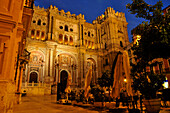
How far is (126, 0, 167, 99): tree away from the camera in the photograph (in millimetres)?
5320

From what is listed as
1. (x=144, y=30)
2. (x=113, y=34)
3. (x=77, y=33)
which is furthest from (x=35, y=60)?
(x=144, y=30)

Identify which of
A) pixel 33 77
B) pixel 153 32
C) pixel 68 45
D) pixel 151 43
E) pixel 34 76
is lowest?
pixel 33 77

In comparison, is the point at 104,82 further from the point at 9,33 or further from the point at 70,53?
the point at 9,33

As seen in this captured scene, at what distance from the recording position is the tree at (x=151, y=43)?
5320mm

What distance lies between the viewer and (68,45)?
30.5 metres

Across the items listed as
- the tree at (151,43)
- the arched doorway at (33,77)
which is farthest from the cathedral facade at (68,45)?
the tree at (151,43)

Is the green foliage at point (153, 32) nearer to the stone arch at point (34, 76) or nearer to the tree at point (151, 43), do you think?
the tree at point (151, 43)

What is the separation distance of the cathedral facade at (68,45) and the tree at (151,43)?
21134 millimetres

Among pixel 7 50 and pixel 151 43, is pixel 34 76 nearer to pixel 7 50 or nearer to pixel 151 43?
pixel 151 43

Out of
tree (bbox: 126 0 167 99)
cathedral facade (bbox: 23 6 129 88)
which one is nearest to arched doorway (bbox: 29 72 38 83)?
cathedral facade (bbox: 23 6 129 88)

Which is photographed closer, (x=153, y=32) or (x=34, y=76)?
(x=153, y=32)

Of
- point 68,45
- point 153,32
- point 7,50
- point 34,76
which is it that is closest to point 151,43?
point 153,32

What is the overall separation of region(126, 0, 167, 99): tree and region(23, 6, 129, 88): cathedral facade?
2113cm

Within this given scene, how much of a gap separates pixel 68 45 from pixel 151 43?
83.7 feet
